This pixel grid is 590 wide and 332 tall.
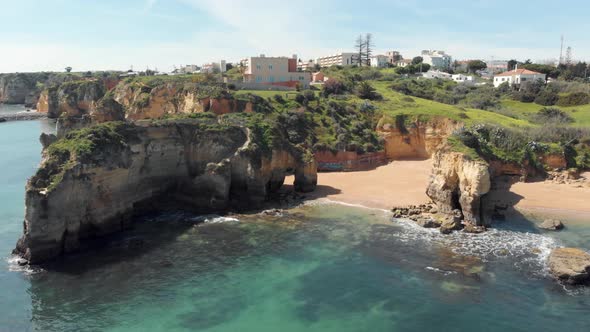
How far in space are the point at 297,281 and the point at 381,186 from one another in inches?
805

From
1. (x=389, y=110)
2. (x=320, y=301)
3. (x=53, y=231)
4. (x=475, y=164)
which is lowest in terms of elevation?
(x=320, y=301)

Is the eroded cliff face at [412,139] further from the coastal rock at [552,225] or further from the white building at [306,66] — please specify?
the white building at [306,66]

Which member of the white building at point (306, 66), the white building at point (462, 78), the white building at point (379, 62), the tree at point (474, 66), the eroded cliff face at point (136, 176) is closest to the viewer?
the eroded cliff face at point (136, 176)

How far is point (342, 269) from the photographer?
Answer: 2772 cm

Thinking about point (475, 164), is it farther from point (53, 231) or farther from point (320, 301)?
point (53, 231)

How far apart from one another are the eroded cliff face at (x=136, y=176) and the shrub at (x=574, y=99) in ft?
163

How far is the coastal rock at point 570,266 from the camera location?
25438 mm

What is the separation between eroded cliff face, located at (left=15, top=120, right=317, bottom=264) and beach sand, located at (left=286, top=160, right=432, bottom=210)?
2766mm

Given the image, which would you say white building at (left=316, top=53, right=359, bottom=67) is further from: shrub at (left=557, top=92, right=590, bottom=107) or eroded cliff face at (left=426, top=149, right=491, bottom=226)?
eroded cliff face at (left=426, top=149, right=491, bottom=226)

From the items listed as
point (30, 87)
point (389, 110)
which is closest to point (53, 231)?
point (389, 110)

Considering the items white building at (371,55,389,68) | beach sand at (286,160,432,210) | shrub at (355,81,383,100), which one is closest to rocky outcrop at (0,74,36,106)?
white building at (371,55,389,68)

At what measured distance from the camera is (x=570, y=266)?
85.3 feet

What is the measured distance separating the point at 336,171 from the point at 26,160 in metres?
39.4

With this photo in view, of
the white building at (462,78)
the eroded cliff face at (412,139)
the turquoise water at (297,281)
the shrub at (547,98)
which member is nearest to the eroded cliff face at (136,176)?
the turquoise water at (297,281)
